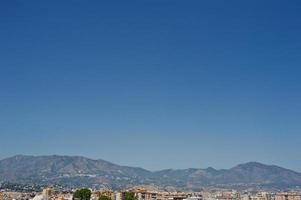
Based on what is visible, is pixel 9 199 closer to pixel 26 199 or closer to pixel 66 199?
pixel 26 199

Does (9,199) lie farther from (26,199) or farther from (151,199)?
(151,199)

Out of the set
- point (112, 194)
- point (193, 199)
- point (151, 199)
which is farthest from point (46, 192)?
point (193, 199)

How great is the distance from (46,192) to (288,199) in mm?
72046

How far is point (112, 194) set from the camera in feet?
429

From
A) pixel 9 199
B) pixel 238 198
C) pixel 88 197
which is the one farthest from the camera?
pixel 238 198

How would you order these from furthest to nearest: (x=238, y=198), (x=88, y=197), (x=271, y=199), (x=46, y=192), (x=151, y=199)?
(x=238, y=198)
(x=271, y=199)
(x=151, y=199)
(x=46, y=192)
(x=88, y=197)

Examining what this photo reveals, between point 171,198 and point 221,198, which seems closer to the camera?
point 171,198

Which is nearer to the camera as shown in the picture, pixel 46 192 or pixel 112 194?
pixel 46 192

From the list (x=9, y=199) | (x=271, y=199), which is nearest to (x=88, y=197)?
(x=9, y=199)

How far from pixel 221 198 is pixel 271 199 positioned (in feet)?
73.9

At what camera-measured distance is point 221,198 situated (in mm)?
187125

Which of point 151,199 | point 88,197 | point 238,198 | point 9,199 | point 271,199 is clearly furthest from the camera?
point 238,198

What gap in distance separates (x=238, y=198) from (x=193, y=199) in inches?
2484

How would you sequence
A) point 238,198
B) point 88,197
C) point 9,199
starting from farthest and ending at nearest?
point 238,198
point 9,199
point 88,197
